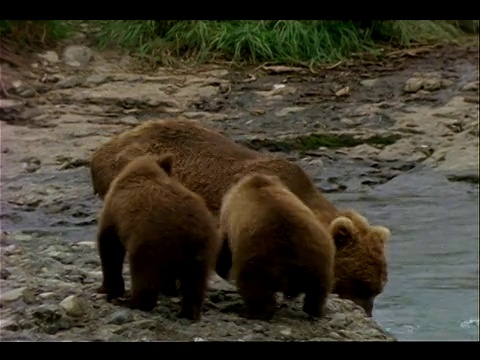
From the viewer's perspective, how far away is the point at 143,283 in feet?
12.1

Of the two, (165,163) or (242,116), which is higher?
(165,163)

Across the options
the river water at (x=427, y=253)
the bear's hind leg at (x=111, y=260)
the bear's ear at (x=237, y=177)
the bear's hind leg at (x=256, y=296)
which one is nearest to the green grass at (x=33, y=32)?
the river water at (x=427, y=253)

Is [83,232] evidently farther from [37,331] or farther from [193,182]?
[37,331]

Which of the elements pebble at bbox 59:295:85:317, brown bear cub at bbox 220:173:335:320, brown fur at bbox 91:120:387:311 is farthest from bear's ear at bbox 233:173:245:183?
pebble at bbox 59:295:85:317

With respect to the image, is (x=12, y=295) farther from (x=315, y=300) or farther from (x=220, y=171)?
(x=220, y=171)

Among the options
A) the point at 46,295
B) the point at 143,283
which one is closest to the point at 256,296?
the point at 143,283

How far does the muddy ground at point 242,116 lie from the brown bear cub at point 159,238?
5.24ft

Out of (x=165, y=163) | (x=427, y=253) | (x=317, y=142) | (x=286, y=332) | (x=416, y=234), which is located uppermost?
(x=165, y=163)

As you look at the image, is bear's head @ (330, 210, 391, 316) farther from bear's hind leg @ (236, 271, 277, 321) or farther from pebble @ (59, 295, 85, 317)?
pebble @ (59, 295, 85, 317)

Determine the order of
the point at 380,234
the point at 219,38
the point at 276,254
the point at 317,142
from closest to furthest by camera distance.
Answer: the point at 276,254 → the point at 380,234 → the point at 317,142 → the point at 219,38

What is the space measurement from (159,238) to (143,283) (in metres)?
0.15

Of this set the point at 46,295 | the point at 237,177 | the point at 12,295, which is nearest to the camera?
the point at 12,295

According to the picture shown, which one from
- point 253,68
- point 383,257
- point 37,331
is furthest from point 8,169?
point 37,331

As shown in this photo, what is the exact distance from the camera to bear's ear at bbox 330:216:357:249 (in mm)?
4508
